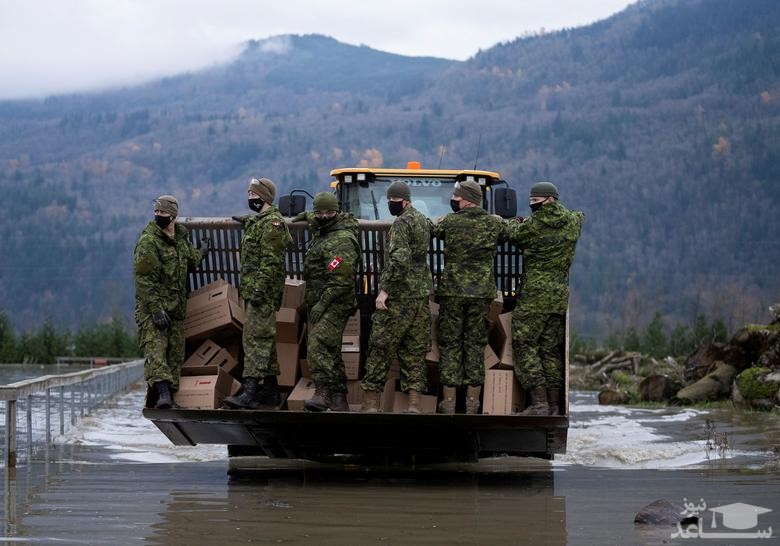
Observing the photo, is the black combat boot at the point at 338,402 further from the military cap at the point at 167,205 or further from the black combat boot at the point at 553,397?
the military cap at the point at 167,205

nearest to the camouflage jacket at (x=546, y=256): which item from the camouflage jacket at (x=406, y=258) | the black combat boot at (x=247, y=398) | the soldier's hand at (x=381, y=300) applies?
the camouflage jacket at (x=406, y=258)

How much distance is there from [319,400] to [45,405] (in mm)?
6672

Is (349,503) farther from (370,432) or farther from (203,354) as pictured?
(203,354)

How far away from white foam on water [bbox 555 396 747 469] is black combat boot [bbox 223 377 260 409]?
3.88 m

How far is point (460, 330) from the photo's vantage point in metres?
12.0

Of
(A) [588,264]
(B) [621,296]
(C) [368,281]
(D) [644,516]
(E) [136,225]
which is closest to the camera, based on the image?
(D) [644,516]

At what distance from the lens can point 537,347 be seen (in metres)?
12.0

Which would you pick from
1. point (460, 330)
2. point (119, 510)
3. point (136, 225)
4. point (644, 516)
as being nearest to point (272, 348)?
point (460, 330)

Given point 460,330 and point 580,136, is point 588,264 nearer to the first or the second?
point 580,136

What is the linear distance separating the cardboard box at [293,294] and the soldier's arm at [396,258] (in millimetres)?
899

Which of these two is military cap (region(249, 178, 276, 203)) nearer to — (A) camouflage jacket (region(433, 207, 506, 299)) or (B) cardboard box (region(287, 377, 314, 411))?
(A) camouflage jacket (region(433, 207, 506, 299))

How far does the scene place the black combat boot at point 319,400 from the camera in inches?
459

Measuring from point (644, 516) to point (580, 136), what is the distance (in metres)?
182

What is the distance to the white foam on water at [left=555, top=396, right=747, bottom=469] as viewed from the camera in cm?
1425
